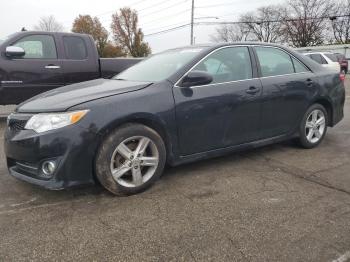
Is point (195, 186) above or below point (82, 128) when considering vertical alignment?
below

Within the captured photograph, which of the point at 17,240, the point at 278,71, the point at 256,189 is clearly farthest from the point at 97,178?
the point at 278,71

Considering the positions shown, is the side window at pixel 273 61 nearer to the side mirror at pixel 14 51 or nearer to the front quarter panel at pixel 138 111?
the front quarter panel at pixel 138 111

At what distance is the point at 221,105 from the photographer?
3938 millimetres

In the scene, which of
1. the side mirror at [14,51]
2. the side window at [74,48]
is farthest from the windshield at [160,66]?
the side window at [74,48]

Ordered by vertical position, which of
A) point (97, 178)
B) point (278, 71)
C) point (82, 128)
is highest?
point (278, 71)

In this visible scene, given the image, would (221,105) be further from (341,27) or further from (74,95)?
(341,27)

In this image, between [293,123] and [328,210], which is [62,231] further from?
[293,123]

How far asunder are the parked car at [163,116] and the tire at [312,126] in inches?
0.9

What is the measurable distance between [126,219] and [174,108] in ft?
3.96

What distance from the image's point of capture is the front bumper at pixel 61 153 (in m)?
3.10

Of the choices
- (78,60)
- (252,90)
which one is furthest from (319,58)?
(252,90)

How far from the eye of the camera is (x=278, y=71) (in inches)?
181

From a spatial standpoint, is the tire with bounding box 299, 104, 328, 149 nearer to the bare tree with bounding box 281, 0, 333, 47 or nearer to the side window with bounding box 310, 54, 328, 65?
the side window with bounding box 310, 54, 328, 65

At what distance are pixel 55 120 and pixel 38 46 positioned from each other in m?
4.78
